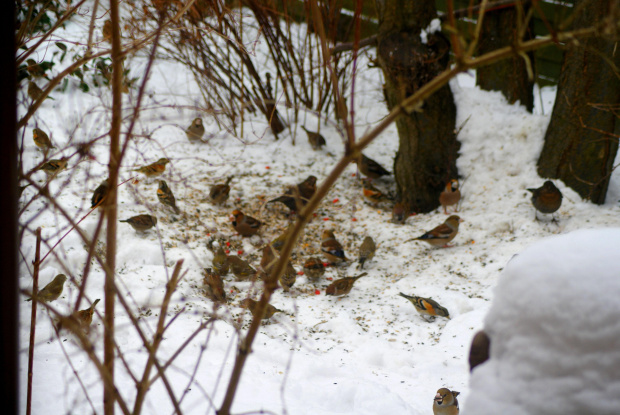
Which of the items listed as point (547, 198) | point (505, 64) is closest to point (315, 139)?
point (505, 64)

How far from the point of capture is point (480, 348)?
3.18 ft

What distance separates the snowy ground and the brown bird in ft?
3.05

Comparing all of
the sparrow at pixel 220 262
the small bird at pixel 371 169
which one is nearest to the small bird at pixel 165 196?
the sparrow at pixel 220 262

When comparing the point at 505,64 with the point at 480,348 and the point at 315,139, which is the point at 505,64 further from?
the point at 480,348

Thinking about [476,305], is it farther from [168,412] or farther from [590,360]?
[590,360]

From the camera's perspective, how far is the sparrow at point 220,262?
4.07 meters

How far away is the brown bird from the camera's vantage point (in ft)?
3.17

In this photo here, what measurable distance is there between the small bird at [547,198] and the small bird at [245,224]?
96.0 inches

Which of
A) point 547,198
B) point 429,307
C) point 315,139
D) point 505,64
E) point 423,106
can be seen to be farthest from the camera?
point 315,139

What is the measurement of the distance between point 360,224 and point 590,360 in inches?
167

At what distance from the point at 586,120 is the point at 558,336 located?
155 inches

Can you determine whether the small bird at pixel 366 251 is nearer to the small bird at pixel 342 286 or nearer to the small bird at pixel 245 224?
the small bird at pixel 342 286

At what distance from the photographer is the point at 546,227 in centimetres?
431

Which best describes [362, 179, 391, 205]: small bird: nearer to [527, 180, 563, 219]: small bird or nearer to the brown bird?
[527, 180, 563, 219]: small bird
